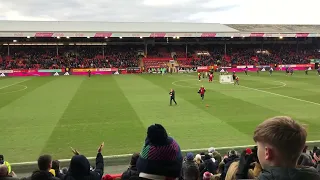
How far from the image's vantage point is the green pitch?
14.7 metres

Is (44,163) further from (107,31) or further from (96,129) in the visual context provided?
(107,31)

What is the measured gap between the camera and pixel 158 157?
3.16 meters

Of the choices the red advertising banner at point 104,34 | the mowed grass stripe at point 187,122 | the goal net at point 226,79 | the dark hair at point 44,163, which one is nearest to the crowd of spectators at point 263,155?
the dark hair at point 44,163

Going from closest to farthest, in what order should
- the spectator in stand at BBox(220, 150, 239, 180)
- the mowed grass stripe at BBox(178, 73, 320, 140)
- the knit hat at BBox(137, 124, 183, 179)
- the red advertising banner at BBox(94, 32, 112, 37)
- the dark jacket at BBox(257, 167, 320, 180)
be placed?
1. the dark jacket at BBox(257, 167, 320, 180)
2. the knit hat at BBox(137, 124, 183, 179)
3. the spectator in stand at BBox(220, 150, 239, 180)
4. the mowed grass stripe at BBox(178, 73, 320, 140)
5. the red advertising banner at BBox(94, 32, 112, 37)

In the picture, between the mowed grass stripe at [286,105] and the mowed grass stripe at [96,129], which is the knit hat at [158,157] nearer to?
the mowed grass stripe at [96,129]

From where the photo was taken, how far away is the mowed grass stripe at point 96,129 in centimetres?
1410

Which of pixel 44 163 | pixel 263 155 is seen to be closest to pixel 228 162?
pixel 44 163

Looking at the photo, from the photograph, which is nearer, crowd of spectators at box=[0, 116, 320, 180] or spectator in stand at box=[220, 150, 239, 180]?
crowd of spectators at box=[0, 116, 320, 180]

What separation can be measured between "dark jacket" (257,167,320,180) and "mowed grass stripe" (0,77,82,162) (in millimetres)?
11932

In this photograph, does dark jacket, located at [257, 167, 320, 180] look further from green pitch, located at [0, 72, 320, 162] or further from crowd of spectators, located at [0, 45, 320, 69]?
crowd of spectators, located at [0, 45, 320, 69]

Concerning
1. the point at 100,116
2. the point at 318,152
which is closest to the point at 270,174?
the point at 318,152

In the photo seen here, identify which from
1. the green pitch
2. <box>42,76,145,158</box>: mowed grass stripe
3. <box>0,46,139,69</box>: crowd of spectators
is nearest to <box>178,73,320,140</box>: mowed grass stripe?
the green pitch

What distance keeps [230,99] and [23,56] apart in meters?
51.5

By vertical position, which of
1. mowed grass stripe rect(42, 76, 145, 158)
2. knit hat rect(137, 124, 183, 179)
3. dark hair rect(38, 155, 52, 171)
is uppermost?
knit hat rect(137, 124, 183, 179)
